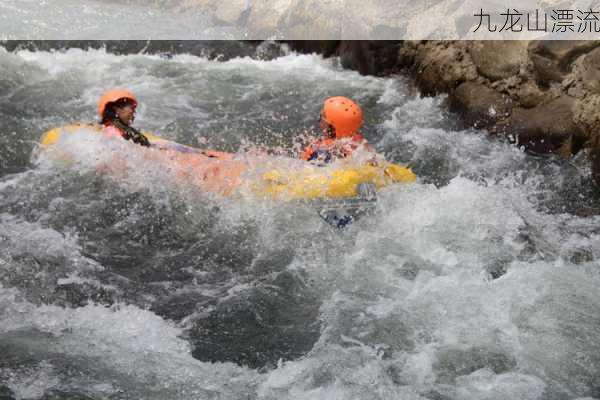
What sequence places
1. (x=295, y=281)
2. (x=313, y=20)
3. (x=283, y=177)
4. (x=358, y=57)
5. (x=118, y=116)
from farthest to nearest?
1. (x=313, y=20)
2. (x=358, y=57)
3. (x=118, y=116)
4. (x=283, y=177)
5. (x=295, y=281)

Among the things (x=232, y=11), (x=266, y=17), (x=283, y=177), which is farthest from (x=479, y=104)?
(x=232, y=11)

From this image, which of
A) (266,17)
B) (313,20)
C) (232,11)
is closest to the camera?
(313,20)

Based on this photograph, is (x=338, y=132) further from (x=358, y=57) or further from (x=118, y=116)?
(x=358, y=57)

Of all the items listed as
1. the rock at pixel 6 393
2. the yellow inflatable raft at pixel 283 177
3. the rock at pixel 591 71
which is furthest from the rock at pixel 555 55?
the rock at pixel 6 393

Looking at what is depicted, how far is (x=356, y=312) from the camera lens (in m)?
5.04

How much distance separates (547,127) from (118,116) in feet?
15.2

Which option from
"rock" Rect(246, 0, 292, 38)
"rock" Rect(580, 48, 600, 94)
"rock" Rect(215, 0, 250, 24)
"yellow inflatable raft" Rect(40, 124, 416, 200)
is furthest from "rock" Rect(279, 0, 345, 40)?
"yellow inflatable raft" Rect(40, 124, 416, 200)

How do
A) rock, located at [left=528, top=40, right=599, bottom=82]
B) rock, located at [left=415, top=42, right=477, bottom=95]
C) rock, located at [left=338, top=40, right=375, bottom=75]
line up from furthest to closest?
rock, located at [left=338, top=40, right=375, bottom=75] < rock, located at [left=415, top=42, right=477, bottom=95] < rock, located at [left=528, top=40, right=599, bottom=82]

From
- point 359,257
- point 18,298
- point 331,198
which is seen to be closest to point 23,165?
point 18,298

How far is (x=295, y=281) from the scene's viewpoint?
18.0 feet

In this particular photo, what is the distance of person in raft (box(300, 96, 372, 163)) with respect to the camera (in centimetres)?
638

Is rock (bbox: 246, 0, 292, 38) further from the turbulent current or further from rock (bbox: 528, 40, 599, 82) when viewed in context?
rock (bbox: 528, 40, 599, 82)

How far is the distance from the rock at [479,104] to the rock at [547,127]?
0.69 ft

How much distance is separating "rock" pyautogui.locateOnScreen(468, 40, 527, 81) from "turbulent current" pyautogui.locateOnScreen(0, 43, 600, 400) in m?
0.82
